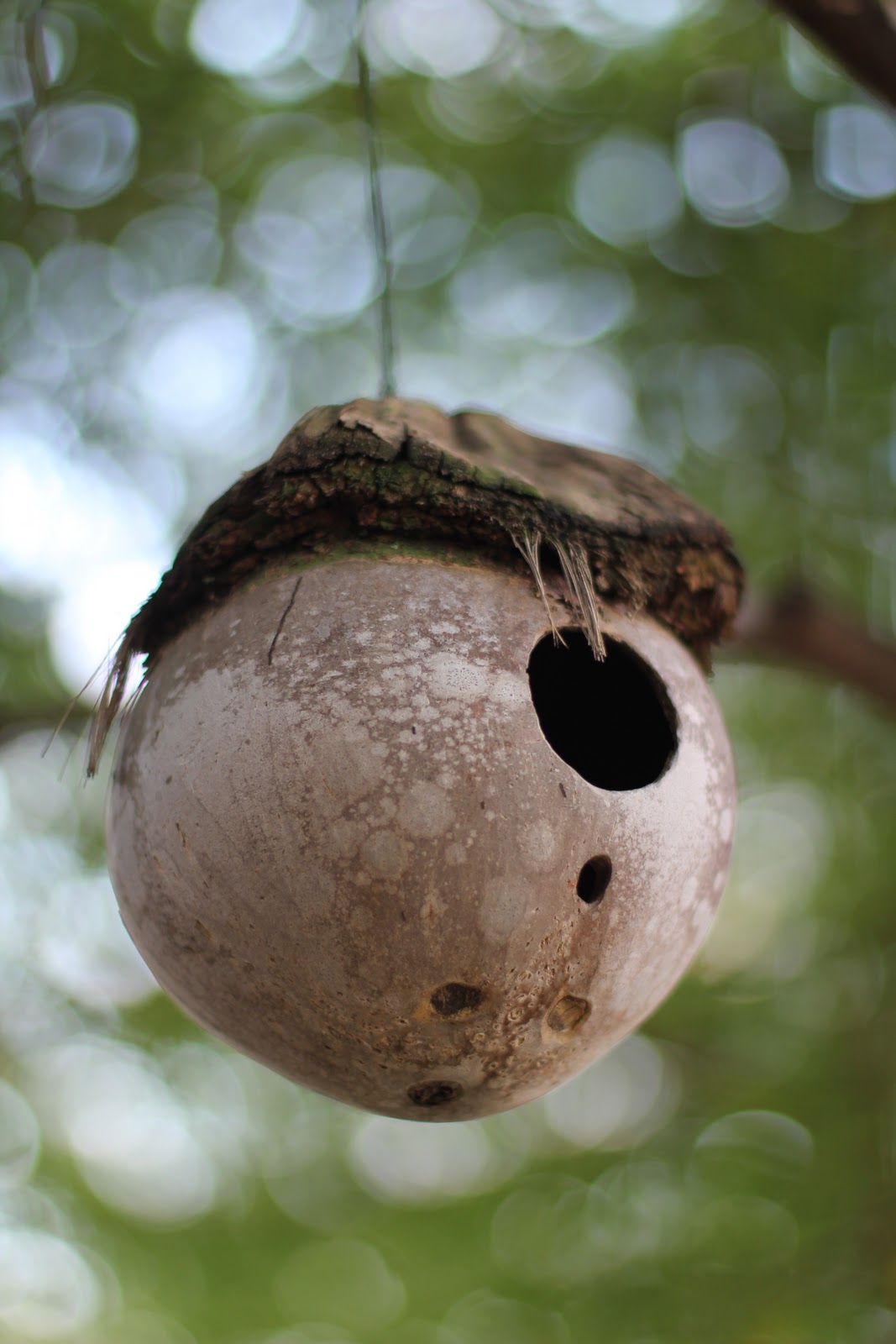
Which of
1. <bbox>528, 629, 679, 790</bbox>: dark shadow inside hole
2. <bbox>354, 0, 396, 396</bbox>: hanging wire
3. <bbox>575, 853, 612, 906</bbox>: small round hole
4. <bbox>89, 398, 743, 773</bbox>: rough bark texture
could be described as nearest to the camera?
<bbox>575, 853, 612, 906</bbox>: small round hole

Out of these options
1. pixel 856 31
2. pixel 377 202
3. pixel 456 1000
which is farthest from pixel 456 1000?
pixel 856 31

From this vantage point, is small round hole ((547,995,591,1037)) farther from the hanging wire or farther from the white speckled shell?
the hanging wire

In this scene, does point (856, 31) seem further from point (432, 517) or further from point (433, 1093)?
point (433, 1093)

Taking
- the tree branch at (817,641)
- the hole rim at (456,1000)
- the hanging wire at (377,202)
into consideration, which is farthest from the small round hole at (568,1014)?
the tree branch at (817,641)

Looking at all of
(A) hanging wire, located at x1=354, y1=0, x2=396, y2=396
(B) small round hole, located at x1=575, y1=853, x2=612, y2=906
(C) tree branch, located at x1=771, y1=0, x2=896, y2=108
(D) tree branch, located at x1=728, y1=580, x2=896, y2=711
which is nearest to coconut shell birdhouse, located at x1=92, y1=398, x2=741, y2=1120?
(B) small round hole, located at x1=575, y1=853, x2=612, y2=906

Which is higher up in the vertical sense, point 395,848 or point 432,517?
point 432,517

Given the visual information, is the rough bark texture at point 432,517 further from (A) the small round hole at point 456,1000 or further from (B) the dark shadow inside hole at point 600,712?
(A) the small round hole at point 456,1000
